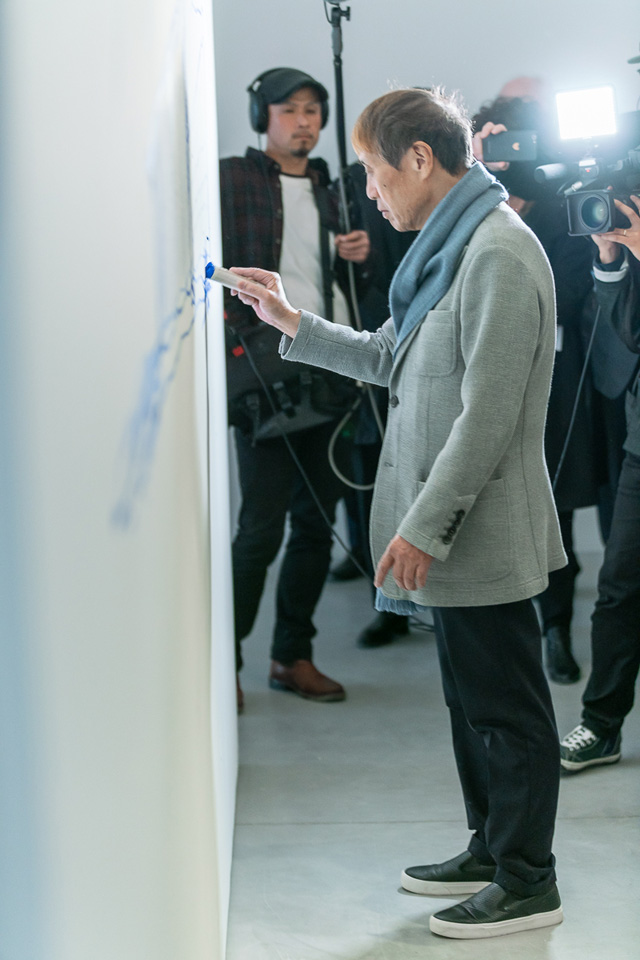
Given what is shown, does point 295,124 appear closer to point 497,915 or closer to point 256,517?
point 256,517

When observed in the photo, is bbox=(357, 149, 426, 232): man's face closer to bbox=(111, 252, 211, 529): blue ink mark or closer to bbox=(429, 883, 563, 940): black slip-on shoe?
bbox=(111, 252, 211, 529): blue ink mark

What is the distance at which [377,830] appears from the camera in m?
1.78

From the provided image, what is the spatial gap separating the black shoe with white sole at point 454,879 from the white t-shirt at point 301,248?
124 cm

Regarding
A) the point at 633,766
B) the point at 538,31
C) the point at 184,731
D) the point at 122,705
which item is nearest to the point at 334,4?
the point at 538,31

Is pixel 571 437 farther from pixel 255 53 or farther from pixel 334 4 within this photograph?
pixel 255 53

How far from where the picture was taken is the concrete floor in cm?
145

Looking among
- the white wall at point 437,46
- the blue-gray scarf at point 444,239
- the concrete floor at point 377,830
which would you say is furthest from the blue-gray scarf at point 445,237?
the white wall at point 437,46

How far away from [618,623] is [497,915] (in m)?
0.72


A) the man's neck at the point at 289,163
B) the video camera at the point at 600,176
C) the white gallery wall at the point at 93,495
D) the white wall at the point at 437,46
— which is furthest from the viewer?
the white wall at the point at 437,46

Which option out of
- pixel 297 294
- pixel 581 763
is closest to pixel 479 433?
pixel 581 763

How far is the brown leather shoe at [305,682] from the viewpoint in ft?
7.98

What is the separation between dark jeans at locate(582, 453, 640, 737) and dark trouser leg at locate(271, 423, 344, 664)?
70cm

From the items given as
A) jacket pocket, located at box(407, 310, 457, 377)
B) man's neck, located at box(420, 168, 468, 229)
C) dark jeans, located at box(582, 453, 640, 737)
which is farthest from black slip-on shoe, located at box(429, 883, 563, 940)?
man's neck, located at box(420, 168, 468, 229)

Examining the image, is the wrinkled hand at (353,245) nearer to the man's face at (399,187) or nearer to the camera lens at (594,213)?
the camera lens at (594,213)
